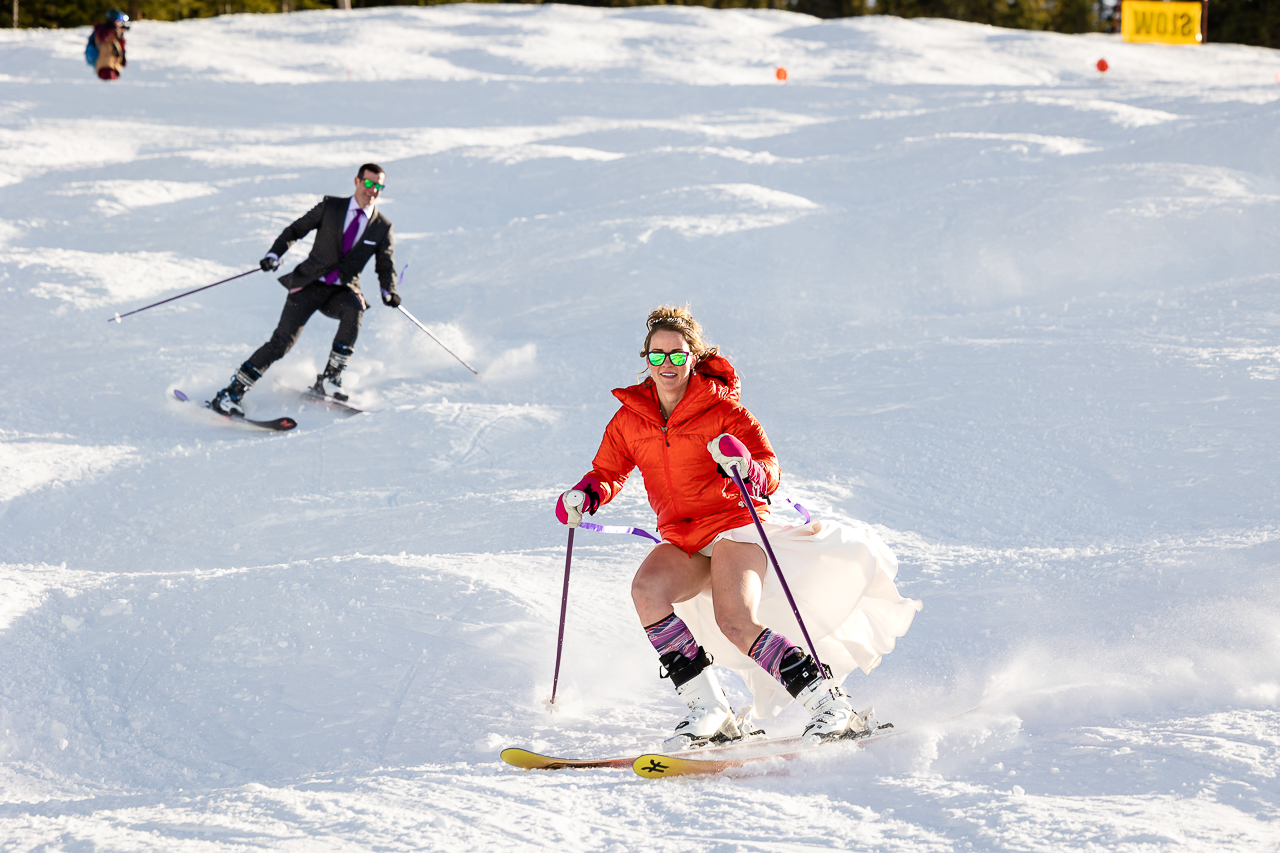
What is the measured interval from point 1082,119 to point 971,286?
23.3ft

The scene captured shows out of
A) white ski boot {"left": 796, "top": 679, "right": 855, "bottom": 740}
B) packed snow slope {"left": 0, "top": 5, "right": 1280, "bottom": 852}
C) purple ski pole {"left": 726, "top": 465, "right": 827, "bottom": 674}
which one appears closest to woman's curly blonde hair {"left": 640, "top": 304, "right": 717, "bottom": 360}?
purple ski pole {"left": 726, "top": 465, "right": 827, "bottom": 674}

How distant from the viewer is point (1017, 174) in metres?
11.3

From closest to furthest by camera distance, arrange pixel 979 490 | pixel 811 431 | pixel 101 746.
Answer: pixel 101 746, pixel 979 490, pixel 811 431

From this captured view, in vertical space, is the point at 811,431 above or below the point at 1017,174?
below

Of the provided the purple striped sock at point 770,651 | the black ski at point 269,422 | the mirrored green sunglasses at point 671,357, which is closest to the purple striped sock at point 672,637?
the purple striped sock at point 770,651

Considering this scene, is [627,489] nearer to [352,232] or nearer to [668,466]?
[668,466]

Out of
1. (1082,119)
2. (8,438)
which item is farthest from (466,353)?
(1082,119)

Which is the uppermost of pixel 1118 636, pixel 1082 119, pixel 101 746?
pixel 1082 119

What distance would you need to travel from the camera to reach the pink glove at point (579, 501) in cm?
322

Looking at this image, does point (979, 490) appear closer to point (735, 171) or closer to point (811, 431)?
point (811, 431)

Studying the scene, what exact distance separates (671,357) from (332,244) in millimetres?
4572

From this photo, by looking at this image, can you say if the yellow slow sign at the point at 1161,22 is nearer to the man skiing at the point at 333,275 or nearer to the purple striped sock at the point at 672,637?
the man skiing at the point at 333,275

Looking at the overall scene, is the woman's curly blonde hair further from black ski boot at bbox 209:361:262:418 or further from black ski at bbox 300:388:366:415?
black ski boot at bbox 209:361:262:418

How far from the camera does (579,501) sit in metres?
3.23
